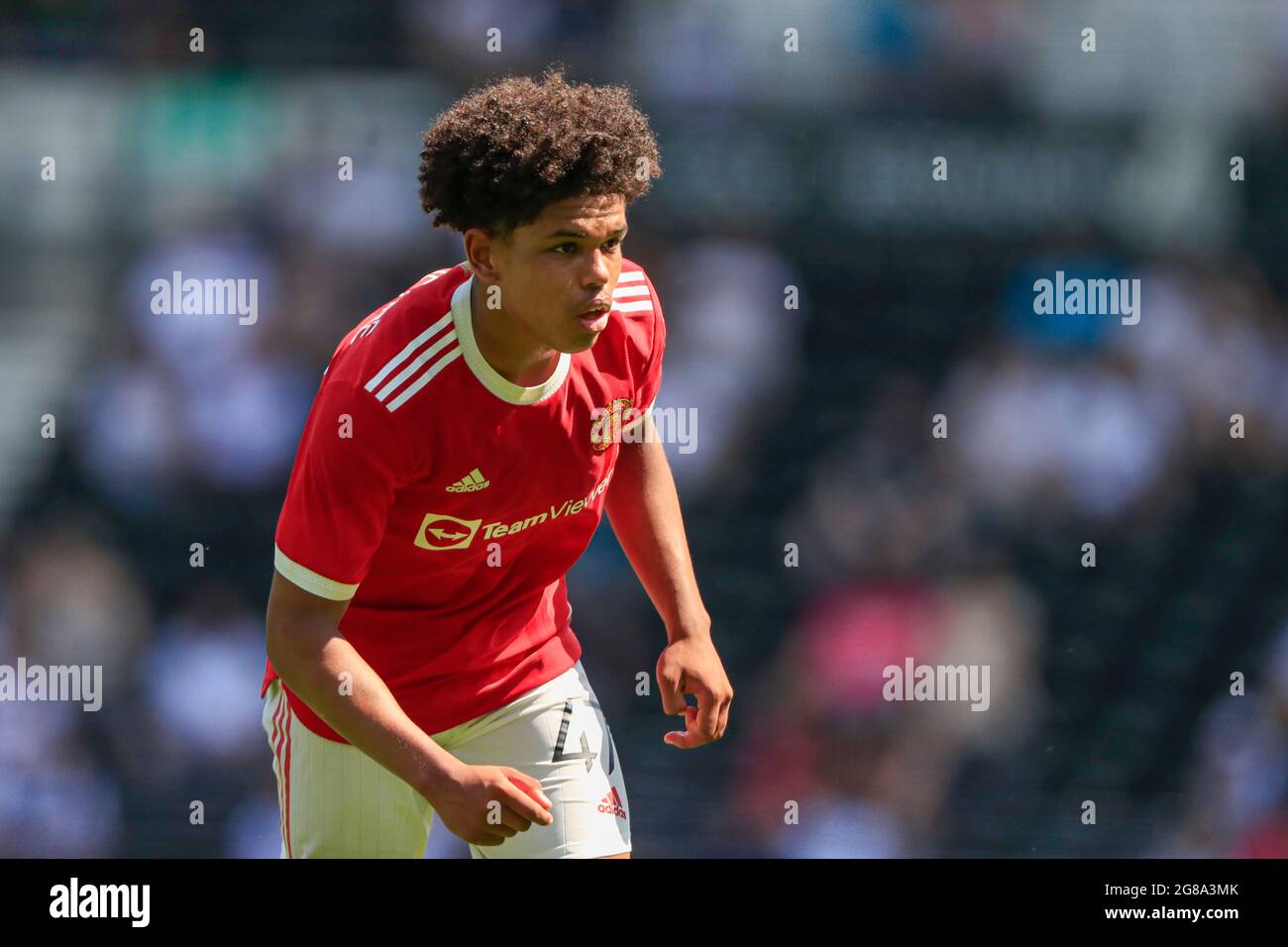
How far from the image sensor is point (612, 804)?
2885 mm

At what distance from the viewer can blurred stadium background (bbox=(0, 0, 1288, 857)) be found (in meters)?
5.36

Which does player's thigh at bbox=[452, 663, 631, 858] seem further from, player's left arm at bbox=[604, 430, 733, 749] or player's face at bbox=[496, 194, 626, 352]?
player's face at bbox=[496, 194, 626, 352]

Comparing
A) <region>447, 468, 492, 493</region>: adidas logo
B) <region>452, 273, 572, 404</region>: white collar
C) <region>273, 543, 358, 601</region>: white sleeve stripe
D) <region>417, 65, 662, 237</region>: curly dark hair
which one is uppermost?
<region>417, 65, 662, 237</region>: curly dark hair

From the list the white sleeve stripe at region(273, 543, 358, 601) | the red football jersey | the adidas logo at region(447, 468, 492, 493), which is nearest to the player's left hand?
the red football jersey

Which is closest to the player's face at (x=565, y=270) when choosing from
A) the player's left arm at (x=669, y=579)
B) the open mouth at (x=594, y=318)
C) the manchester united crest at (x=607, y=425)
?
the open mouth at (x=594, y=318)

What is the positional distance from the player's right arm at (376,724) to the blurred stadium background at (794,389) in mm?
2870

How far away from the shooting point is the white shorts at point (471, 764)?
9.19 ft

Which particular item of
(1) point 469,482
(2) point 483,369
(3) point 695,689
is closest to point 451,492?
(1) point 469,482

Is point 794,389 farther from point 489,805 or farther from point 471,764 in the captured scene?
point 489,805

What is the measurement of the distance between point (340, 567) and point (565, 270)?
23.4 inches

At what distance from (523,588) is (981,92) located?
378 cm

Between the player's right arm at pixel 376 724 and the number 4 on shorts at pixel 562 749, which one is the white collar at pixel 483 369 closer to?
the player's right arm at pixel 376 724

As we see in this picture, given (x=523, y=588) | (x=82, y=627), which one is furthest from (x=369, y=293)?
(x=523, y=588)

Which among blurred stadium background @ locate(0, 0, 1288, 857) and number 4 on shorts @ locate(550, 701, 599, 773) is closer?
number 4 on shorts @ locate(550, 701, 599, 773)
